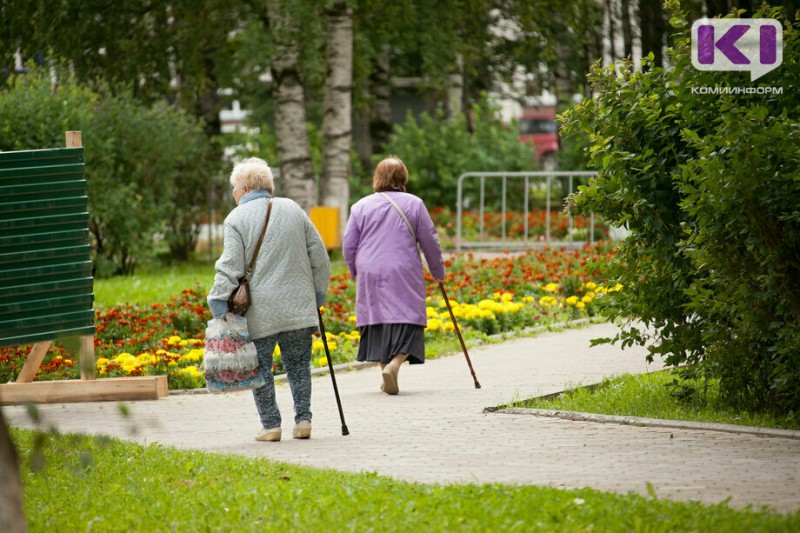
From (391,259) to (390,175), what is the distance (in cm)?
65

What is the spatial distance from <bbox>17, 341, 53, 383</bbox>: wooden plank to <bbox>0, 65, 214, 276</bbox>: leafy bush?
8635 mm

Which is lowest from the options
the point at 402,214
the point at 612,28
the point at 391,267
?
the point at 391,267

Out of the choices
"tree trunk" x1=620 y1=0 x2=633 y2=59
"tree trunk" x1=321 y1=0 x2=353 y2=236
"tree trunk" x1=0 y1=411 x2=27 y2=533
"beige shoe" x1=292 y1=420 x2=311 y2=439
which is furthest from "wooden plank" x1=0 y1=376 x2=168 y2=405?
"tree trunk" x1=620 y1=0 x2=633 y2=59

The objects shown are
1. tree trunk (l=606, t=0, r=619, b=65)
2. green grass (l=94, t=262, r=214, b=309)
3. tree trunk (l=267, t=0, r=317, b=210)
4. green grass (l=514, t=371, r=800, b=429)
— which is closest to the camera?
green grass (l=514, t=371, r=800, b=429)

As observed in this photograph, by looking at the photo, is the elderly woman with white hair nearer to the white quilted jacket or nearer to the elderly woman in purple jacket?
the white quilted jacket

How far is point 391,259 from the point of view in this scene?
9.96 metres

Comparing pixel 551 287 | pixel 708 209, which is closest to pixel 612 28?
pixel 551 287

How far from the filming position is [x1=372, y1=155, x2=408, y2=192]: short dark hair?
33.0 ft

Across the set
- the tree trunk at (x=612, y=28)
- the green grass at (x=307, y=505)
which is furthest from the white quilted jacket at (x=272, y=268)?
the tree trunk at (x=612, y=28)

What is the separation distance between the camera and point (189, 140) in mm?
20641

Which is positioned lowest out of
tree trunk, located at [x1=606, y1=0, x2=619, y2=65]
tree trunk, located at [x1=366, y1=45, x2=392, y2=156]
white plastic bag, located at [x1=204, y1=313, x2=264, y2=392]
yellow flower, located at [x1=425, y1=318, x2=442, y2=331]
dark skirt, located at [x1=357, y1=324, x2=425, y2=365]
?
yellow flower, located at [x1=425, y1=318, x2=442, y2=331]

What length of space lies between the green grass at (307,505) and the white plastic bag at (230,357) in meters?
0.79

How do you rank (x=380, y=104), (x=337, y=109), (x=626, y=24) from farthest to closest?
1. (x=626, y=24)
2. (x=380, y=104)
3. (x=337, y=109)

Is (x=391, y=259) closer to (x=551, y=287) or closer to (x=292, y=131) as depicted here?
(x=551, y=287)
